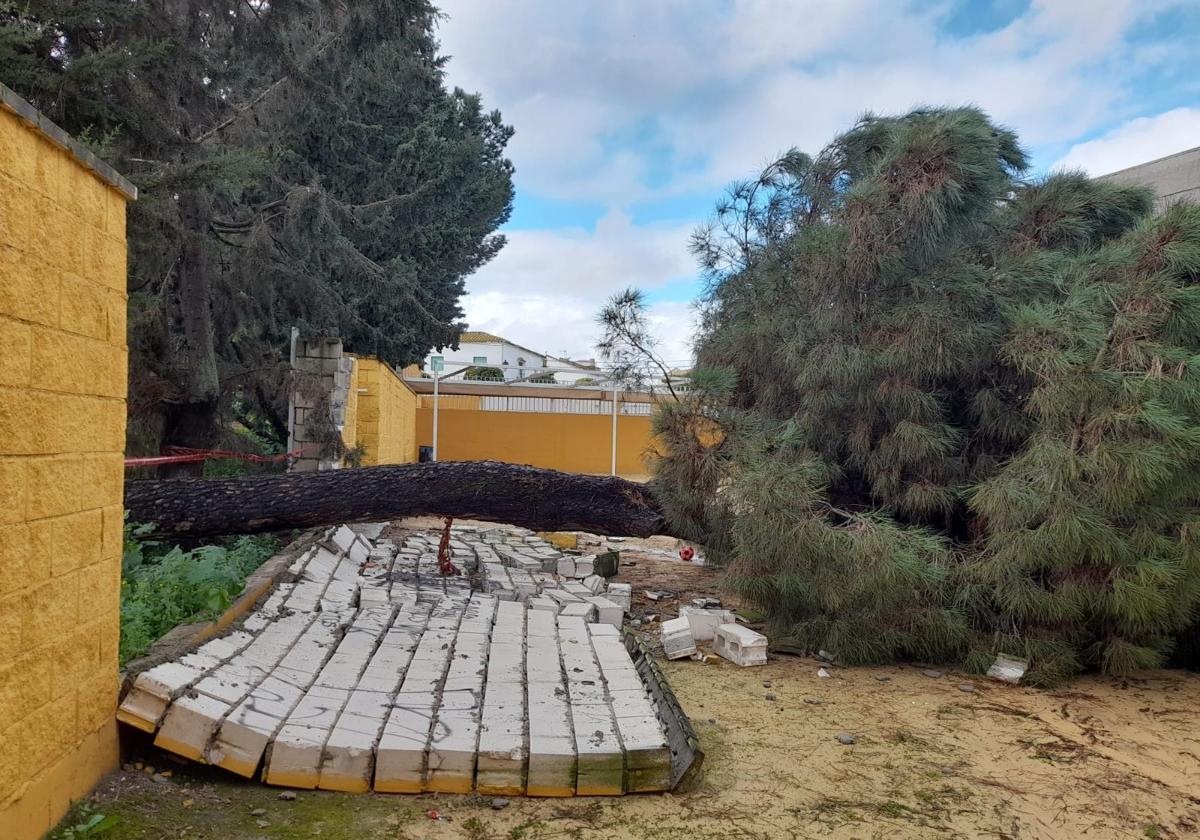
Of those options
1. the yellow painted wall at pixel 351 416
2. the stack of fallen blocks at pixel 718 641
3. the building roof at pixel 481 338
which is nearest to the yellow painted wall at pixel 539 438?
the yellow painted wall at pixel 351 416

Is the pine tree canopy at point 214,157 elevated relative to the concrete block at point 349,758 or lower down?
elevated

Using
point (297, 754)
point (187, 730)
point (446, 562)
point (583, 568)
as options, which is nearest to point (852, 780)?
point (297, 754)

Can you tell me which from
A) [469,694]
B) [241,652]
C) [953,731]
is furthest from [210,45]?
[953,731]

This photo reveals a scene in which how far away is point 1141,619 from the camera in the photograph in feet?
14.6

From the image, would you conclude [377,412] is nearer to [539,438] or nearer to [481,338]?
[539,438]

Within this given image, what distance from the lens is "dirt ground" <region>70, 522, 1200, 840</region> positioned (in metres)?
2.72

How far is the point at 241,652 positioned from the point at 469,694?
3.50 feet

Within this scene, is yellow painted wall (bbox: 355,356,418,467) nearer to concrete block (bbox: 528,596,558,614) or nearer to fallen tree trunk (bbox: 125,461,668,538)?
fallen tree trunk (bbox: 125,461,668,538)

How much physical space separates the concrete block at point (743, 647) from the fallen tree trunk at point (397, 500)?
1.82 meters

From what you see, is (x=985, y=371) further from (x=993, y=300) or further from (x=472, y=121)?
(x=472, y=121)

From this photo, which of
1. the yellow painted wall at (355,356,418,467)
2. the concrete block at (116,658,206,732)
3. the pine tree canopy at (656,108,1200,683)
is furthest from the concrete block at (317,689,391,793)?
the yellow painted wall at (355,356,418,467)

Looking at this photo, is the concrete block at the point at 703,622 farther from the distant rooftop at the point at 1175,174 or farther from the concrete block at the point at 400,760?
the distant rooftop at the point at 1175,174

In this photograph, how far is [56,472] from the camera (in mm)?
2330

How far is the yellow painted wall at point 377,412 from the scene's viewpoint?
11312mm
